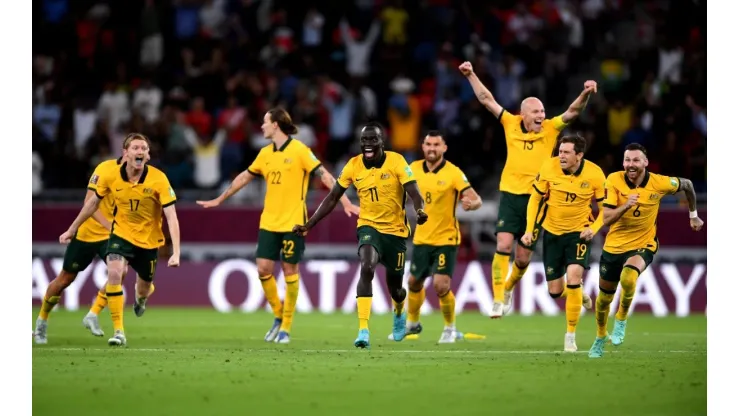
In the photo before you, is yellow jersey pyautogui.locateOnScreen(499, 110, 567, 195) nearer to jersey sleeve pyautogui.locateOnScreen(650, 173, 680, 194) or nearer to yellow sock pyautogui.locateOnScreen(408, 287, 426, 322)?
yellow sock pyautogui.locateOnScreen(408, 287, 426, 322)

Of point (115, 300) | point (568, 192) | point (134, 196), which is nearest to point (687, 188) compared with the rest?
point (568, 192)

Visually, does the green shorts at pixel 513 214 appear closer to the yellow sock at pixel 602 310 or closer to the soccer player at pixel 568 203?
the soccer player at pixel 568 203

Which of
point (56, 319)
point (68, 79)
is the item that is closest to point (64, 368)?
point (56, 319)

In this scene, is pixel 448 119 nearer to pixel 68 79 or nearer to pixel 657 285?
pixel 657 285

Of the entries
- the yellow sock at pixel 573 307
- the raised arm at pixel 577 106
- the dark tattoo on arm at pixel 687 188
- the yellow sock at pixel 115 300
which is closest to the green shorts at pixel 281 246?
the yellow sock at pixel 115 300

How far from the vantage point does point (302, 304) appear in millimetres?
22531

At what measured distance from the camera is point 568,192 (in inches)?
599

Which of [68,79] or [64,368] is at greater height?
[68,79]

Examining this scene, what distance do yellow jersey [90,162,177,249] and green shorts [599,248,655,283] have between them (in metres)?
4.68

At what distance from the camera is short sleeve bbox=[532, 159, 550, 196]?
1523 centimetres

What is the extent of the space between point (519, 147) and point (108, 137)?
10132 mm

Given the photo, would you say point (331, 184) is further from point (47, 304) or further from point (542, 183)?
point (47, 304)

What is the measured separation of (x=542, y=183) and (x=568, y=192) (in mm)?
303

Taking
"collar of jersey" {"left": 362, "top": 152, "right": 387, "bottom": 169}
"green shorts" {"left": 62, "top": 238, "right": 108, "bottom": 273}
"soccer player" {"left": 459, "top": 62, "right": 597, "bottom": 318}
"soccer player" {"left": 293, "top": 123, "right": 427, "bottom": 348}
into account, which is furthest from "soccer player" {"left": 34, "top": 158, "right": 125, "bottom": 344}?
"soccer player" {"left": 459, "top": 62, "right": 597, "bottom": 318}
